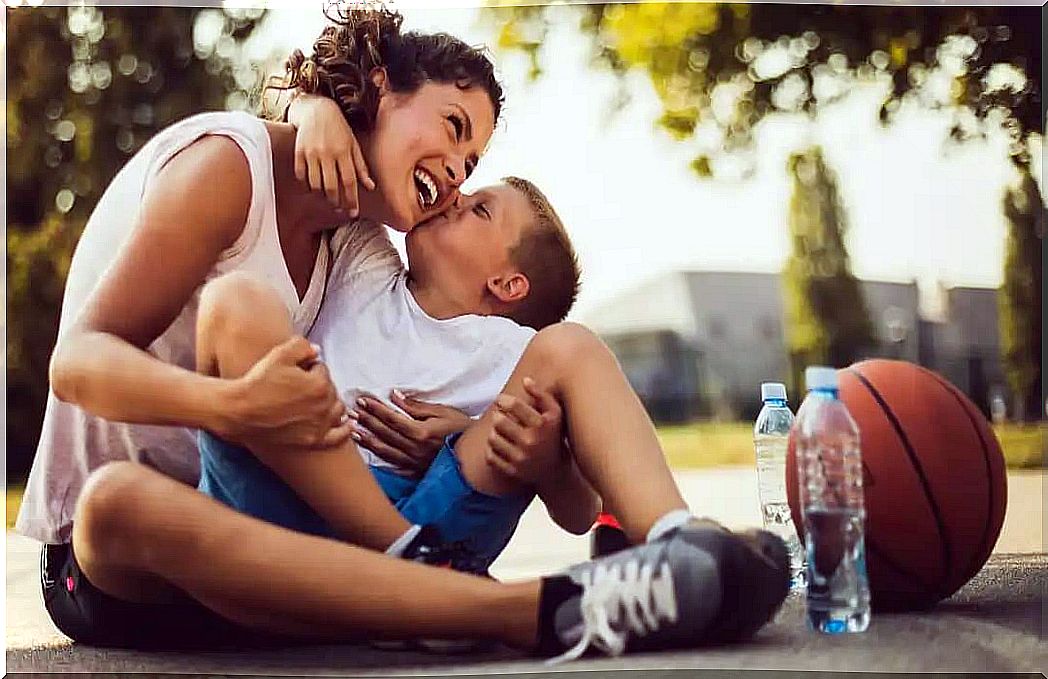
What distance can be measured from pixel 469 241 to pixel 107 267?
550 mm

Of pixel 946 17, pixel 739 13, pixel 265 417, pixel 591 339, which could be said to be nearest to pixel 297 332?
pixel 265 417

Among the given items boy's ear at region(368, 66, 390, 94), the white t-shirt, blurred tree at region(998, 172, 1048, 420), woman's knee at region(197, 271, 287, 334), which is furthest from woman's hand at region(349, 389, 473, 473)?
blurred tree at region(998, 172, 1048, 420)

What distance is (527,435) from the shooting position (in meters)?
1.87

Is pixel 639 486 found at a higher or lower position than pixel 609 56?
lower

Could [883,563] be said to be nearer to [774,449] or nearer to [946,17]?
[774,449]

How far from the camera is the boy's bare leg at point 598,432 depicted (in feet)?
5.90

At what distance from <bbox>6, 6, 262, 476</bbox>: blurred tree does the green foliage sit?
1.58ft

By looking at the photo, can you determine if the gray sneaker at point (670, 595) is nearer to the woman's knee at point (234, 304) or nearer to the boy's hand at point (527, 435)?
the boy's hand at point (527, 435)

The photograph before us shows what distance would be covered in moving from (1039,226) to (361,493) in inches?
45.5

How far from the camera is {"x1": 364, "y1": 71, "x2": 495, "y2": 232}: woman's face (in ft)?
6.57

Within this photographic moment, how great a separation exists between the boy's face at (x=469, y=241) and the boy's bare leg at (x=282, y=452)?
305mm

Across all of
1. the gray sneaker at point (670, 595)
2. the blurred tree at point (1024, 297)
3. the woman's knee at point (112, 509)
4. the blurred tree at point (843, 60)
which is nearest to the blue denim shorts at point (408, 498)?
the woman's knee at point (112, 509)

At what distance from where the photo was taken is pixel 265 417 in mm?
1765

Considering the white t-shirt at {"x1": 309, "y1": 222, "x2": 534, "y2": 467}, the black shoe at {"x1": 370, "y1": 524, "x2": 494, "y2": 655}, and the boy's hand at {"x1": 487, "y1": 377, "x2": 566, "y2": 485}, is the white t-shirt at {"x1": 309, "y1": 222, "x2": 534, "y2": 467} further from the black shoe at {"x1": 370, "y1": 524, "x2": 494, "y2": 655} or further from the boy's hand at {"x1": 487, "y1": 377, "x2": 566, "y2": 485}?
the black shoe at {"x1": 370, "y1": 524, "x2": 494, "y2": 655}
